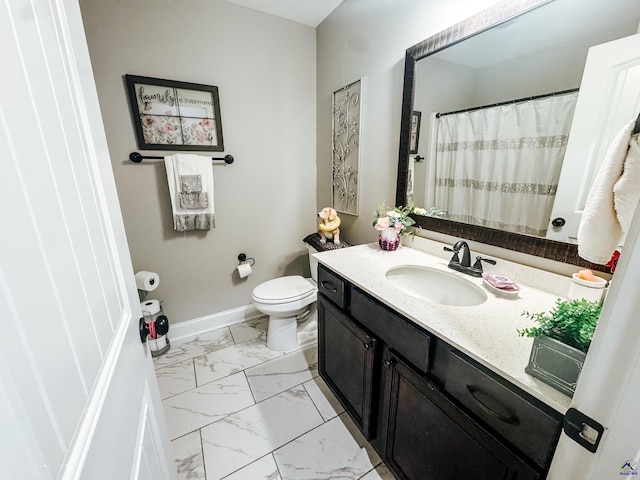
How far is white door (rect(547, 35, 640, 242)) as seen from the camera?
30.2 inches

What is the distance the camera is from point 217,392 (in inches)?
64.0

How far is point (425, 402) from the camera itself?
87 centimetres

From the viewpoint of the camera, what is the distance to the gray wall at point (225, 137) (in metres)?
1.60

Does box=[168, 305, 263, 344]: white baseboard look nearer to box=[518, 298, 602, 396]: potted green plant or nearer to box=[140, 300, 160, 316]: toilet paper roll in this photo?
box=[140, 300, 160, 316]: toilet paper roll

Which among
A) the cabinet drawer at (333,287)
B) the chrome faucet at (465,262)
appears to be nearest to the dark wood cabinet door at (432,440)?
the cabinet drawer at (333,287)

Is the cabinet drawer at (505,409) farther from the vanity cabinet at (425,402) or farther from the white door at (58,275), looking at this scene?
the white door at (58,275)

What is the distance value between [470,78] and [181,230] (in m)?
1.92

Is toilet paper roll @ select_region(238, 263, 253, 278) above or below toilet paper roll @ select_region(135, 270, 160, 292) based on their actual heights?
below

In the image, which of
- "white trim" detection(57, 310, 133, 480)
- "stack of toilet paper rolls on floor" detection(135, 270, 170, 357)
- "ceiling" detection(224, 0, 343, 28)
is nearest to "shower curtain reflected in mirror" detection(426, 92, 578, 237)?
"ceiling" detection(224, 0, 343, 28)

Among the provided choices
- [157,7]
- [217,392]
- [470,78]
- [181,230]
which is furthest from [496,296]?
[157,7]

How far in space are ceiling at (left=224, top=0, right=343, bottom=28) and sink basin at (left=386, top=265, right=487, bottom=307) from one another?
1.85 meters

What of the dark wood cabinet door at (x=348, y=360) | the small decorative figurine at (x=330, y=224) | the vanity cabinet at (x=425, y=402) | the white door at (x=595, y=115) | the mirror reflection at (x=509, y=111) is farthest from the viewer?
the small decorative figurine at (x=330, y=224)

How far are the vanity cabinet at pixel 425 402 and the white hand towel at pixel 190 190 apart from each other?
3.51 feet

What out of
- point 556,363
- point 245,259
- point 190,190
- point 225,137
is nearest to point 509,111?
point 556,363
